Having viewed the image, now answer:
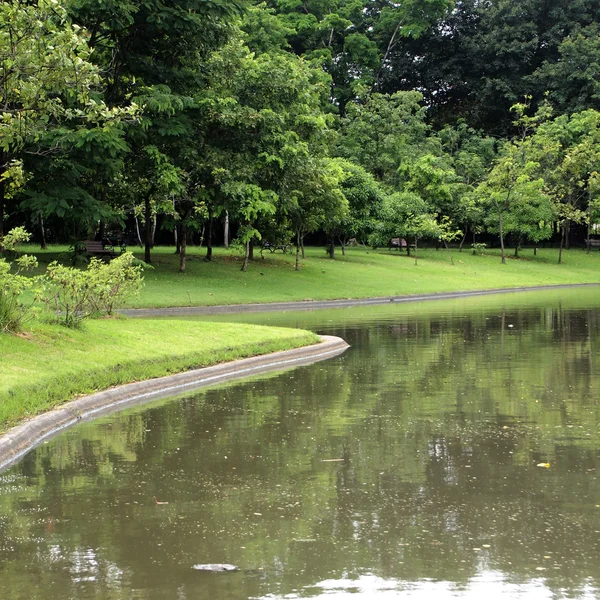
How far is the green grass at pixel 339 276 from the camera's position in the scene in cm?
3719

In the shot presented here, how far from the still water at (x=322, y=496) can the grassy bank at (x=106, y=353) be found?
38.8 inches

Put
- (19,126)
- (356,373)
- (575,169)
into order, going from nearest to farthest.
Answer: (19,126)
(356,373)
(575,169)

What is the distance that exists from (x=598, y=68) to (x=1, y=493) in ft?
251

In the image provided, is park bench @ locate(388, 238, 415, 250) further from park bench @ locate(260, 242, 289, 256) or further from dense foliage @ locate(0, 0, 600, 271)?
park bench @ locate(260, 242, 289, 256)

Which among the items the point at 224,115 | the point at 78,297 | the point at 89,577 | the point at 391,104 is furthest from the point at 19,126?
the point at 391,104

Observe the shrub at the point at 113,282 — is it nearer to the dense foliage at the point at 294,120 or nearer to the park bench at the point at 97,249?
the dense foliage at the point at 294,120

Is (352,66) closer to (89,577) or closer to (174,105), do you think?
(174,105)

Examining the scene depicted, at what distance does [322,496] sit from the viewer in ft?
25.9

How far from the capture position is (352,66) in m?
82.9

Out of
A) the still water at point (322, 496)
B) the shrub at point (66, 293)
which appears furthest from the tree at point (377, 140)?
the still water at point (322, 496)

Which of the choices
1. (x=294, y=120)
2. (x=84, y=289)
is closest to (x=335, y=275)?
(x=294, y=120)

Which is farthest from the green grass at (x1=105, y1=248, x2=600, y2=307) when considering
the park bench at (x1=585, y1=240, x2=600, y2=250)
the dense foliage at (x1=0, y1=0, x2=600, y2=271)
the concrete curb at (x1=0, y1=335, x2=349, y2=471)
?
the concrete curb at (x1=0, y1=335, x2=349, y2=471)

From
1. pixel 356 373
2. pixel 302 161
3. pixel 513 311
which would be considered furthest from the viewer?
pixel 302 161

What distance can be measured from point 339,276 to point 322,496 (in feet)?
128
